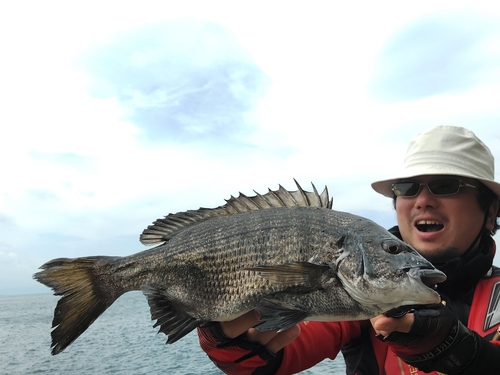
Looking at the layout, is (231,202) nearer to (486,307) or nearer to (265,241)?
(265,241)

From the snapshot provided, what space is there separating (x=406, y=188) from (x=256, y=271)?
1.63m

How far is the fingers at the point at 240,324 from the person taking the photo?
239cm

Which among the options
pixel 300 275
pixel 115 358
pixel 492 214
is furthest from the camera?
pixel 115 358

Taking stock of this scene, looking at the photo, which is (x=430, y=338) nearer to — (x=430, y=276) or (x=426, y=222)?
(x=430, y=276)

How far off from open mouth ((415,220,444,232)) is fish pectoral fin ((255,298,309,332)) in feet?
4.80

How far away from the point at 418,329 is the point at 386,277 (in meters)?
0.37

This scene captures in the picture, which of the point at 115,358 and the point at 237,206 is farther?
the point at 115,358

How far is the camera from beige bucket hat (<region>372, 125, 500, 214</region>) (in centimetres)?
309

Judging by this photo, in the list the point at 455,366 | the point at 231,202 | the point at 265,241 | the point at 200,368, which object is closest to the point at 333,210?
the point at 265,241

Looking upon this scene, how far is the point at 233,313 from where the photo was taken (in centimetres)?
225

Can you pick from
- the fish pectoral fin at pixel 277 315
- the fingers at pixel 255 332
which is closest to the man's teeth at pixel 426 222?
the fingers at pixel 255 332

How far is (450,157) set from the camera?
3160 millimetres

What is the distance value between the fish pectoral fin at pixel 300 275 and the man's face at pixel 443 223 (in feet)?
4.29

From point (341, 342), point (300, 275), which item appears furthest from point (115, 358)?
point (300, 275)
